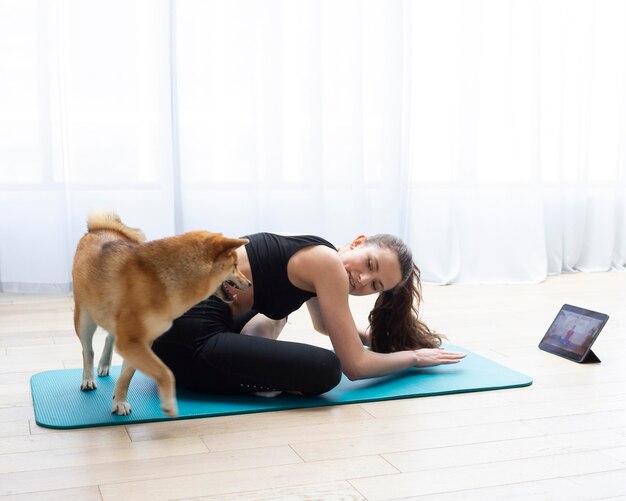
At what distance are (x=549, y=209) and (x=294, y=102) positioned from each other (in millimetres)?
1852

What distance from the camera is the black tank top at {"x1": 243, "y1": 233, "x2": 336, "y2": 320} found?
2275 mm

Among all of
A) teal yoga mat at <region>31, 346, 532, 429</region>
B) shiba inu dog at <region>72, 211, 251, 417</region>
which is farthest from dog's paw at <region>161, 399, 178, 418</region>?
teal yoga mat at <region>31, 346, 532, 429</region>

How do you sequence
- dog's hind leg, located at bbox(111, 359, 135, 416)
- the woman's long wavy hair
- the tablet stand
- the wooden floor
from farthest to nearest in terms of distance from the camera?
the tablet stand, the woman's long wavy hair, dog's hind leg, located at bbox(111, 359, 135, 416), the wooden floor

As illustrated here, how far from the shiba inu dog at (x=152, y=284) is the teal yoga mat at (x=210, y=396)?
22 cm

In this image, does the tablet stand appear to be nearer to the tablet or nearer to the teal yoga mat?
the tablet

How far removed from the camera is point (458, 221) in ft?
15.3

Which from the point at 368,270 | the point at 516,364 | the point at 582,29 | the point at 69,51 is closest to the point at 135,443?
the point at 368,270

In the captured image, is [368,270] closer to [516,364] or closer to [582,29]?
[516,364]

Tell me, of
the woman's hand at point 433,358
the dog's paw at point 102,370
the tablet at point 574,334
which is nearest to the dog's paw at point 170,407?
the dog's paw at point 102,370

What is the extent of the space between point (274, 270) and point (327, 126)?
89.7 inches

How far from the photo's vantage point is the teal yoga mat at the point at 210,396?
2.09 meters

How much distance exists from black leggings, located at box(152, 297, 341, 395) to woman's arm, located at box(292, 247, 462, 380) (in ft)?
0.23

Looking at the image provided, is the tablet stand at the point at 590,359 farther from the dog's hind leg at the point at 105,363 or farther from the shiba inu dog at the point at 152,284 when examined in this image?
the dog's hind leg at the point at 105,363

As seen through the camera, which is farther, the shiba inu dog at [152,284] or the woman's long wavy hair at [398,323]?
the woman's long wavy hair at [398,323]
